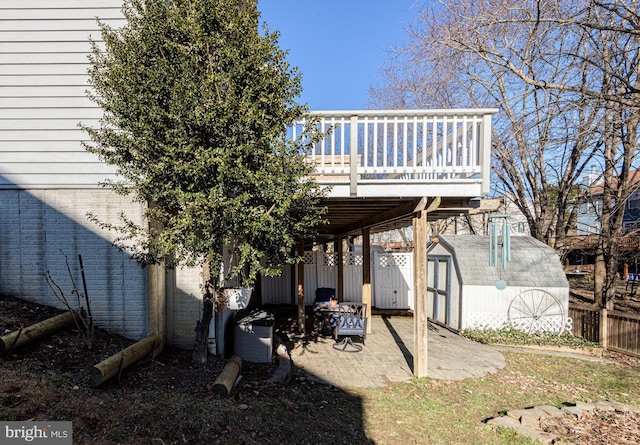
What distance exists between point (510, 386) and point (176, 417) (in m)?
4.63

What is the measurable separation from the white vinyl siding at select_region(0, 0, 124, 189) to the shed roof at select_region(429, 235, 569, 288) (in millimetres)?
7461

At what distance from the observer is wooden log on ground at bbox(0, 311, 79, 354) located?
3.38 meters

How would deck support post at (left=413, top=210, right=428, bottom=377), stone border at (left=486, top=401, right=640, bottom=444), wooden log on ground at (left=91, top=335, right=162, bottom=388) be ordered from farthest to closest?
deck support post at (left=413, top=210, right=428, bottom=377) → stone border at (left=486, top=401, right=640, bottom=444) → wooden log on ground at (left=91, top=335, right=162, bottom=388)

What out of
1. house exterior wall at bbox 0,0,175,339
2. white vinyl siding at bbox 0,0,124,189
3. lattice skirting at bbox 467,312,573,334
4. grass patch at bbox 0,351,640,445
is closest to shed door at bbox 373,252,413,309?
lattice skirting at bbox 467,312,573,334

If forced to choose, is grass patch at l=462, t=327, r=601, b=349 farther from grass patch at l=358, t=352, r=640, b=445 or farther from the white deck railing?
the white deck railing

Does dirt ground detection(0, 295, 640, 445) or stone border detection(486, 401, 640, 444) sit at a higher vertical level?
dirt ground detection(0, 295, 640, 445)

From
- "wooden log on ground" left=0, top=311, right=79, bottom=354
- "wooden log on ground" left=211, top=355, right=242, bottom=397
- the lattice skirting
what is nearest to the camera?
"wooden log on ground" left=0, top=311, right=79, bottom=354

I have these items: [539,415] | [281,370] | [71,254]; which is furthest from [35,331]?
[539,415]

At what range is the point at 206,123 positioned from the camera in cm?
329

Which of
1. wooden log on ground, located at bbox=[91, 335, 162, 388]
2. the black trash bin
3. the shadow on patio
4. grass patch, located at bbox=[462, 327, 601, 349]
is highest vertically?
wooden log on ground, located at bbox=[91, 335, 162, 388]

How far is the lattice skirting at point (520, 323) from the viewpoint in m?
7.95

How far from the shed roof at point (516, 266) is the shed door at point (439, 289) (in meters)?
0.49

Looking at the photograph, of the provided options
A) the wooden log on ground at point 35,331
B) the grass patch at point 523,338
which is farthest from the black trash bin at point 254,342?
the grass patch at point 523,338

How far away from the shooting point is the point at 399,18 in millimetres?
6742
